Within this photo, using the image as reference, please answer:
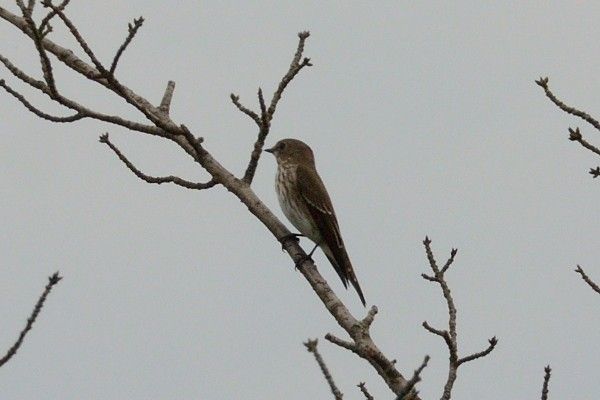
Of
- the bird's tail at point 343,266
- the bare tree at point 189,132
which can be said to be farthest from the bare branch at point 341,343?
the bird's tail at point 343,266

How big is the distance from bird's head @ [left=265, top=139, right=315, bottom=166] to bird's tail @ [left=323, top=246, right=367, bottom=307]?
1442 millimetres

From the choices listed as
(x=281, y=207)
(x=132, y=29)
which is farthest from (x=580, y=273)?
(x=281, y=207)

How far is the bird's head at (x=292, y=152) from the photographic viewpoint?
42.3ft

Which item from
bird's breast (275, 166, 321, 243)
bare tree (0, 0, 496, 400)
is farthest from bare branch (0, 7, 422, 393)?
bird's breast (275, 166, 321, 243)

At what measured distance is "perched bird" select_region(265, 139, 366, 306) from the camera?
11609 millimetres

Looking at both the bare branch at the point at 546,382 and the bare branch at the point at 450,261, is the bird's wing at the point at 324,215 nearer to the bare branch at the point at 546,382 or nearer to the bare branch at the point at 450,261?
the bare branch at the point at 450,261

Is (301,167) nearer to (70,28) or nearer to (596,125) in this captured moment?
(70,28)

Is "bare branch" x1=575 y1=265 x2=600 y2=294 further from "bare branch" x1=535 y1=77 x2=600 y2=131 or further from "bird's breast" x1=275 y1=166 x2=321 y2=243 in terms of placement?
"bird's breast" x1=275 y1=166 x2=321 y2=243

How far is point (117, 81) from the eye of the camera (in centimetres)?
752

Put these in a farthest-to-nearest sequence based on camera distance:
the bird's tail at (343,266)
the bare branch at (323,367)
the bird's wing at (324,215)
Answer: the bird's wing at (324,215), the bird's tail at (343,266), the bare branch at (323,367)

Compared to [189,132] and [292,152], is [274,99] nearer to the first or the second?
[189,132]

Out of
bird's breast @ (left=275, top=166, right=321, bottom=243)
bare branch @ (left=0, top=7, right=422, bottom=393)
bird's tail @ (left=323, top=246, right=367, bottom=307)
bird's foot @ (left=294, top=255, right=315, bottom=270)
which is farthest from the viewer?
bird's breast @ (left=275, top=166, right=321, bottom=243)

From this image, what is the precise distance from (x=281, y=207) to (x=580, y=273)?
603cm

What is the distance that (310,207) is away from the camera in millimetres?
11938
